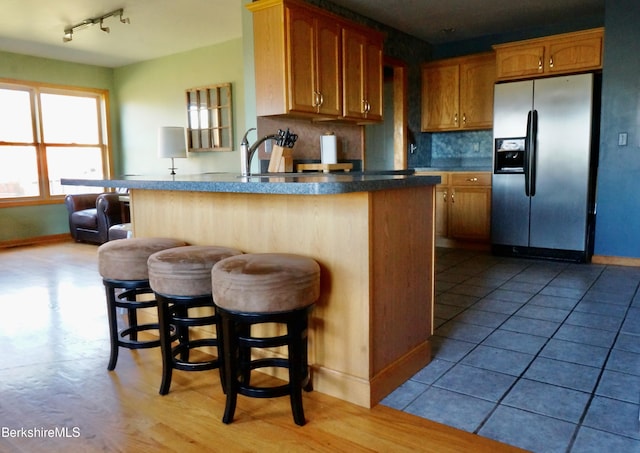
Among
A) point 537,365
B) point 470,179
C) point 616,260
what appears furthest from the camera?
point 470,179

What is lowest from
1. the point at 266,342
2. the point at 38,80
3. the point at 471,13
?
the point at 266,342

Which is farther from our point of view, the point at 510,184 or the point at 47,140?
the point at 47,140

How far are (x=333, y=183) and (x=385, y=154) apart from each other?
4601mm

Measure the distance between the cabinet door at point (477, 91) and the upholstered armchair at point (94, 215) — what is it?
4.56 metres

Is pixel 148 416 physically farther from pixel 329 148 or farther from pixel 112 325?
pixel 329 148

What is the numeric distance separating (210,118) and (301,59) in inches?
113

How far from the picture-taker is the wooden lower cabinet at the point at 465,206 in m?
5.31

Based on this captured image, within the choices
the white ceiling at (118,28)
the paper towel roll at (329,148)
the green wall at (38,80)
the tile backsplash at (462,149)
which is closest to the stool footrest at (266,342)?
the paper towel roll at (329,148)

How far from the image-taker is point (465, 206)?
17.9ft

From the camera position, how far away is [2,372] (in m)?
2.39

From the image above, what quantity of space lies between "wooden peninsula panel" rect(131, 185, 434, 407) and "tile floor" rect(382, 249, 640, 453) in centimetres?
17

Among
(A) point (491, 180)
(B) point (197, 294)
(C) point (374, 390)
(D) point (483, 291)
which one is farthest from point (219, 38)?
(C) point (374, 390)

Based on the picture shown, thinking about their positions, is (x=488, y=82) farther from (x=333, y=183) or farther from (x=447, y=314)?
(x=333, y=183)

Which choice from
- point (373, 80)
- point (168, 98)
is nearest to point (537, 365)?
point (373, 80)
